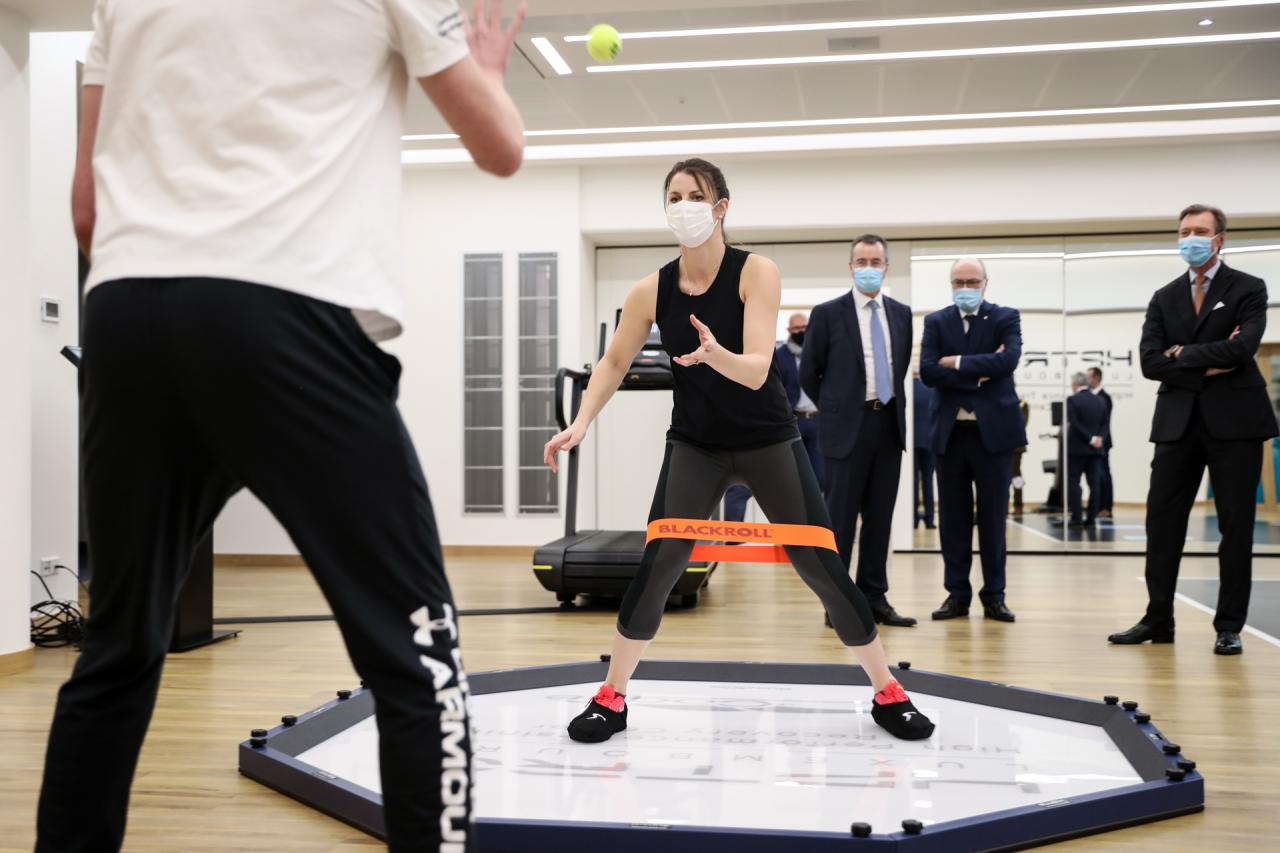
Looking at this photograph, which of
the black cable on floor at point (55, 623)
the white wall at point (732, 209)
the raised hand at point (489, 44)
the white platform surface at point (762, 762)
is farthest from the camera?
the white wall at point (732, 209)

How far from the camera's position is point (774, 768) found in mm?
2418

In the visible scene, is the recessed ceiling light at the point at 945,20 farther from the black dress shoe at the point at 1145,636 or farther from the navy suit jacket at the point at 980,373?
the black dress shoe at the point at 1145,636

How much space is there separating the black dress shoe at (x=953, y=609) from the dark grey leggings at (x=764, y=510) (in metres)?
2.25

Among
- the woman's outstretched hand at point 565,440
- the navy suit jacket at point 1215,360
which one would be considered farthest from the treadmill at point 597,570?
the woman's outstretched hand at point 565,440

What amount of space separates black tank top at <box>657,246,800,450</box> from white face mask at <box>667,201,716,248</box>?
0.10 meters

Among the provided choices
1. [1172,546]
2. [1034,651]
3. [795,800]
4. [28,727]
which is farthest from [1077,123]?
[28,727]

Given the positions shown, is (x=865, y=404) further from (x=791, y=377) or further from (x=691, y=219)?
(x=791, y=377)

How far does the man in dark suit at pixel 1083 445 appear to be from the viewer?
7930 millimetres

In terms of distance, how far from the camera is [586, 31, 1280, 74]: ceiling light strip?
5.41 m

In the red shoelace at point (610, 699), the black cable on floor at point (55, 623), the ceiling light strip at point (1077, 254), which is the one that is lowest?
the black cable on floor at point (55, 623)

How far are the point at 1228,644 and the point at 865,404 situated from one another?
1.62m

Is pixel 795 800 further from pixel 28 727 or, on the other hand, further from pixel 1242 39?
pixel 1242 39

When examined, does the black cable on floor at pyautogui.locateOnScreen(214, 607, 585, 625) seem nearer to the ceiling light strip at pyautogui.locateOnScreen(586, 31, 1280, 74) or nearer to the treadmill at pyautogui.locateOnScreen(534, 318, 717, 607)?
the treadmill at pyautogui.locateOnScreen(534, 318, 717, 607)

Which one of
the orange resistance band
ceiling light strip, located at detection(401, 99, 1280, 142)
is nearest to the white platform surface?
the orange resistance band
